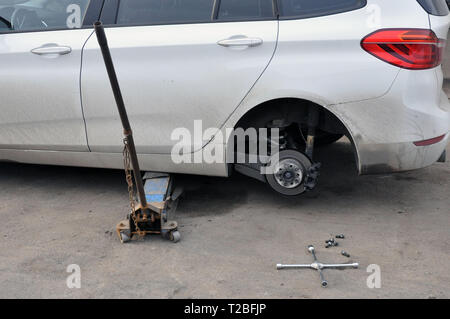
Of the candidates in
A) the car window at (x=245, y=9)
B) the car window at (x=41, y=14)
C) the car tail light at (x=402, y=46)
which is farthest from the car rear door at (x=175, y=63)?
the car tail light at (x=402, y=46)

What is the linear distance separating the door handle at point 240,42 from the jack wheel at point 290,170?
0.74 meters

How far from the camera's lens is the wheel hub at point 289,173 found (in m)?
3.66

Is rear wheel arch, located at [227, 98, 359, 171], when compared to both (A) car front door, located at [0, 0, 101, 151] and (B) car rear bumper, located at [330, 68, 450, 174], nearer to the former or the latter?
(B) car rear bumper, located at [330, 68, 450, 174]

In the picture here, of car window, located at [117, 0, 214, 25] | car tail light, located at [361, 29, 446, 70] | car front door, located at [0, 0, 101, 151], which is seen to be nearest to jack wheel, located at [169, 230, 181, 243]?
car front door, located at [0, 0, 101, 151]

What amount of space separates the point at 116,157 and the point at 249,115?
0.97 m

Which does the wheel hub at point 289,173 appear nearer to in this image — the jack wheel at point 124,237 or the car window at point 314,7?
the car window at point 314,7

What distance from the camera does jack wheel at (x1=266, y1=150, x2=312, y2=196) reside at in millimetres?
3660

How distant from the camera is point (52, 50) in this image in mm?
3742

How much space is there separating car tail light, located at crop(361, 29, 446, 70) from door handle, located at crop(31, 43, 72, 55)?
A: 194 cm

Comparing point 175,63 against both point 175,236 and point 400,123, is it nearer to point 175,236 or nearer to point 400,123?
point 175,236

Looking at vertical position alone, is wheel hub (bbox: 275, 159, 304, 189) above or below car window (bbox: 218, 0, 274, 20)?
below
